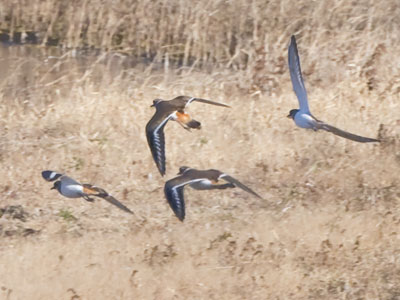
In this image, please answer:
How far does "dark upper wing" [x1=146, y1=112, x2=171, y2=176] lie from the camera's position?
326 inches

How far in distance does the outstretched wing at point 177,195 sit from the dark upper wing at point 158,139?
0.17 meters

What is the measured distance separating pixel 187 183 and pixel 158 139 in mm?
450

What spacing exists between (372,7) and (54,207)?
206 inches

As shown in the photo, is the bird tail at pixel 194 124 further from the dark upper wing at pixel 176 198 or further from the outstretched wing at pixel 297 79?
the outstretched wing at pixel 297 79

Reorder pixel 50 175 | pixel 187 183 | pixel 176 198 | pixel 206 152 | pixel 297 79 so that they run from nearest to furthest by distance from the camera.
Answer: pixel 176 198, pixel 297 79, pixel 187 183, pixel 50 175, pixel 206 152

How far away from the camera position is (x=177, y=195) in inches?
330

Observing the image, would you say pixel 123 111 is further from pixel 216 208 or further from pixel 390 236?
pixel 390 236

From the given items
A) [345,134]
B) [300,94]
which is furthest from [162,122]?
[345,134]

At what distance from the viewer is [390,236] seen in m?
9.47

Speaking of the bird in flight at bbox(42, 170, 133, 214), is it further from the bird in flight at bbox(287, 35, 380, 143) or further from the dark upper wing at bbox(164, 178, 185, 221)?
the bird in flight at bbox(287, 35, 380, 143)

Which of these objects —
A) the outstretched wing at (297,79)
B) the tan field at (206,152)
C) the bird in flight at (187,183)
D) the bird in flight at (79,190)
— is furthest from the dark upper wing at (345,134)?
the bird in flight at (79,190)

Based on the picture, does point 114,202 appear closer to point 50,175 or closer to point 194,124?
point 50,175

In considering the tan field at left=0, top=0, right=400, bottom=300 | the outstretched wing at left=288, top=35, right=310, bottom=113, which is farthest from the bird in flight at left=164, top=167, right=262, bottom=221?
the outstretched wing at left=288, top=35, right=310, bottom=113

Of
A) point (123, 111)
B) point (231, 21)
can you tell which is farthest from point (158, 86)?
point (231, 21)
